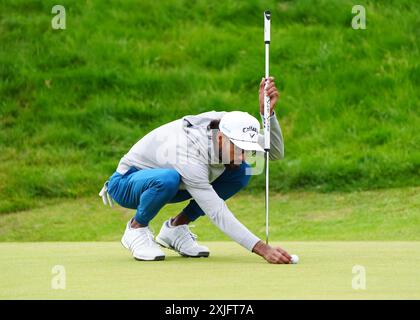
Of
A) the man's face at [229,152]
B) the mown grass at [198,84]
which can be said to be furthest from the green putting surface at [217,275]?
the mown grass at [198,84]

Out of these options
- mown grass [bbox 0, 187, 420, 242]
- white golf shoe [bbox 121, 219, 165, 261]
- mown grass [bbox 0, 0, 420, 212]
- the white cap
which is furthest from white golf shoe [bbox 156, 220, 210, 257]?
mown grass [bbox 0, 0, 420, 212]

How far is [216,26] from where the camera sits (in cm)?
1930

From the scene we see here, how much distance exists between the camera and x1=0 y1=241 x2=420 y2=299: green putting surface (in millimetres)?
5652

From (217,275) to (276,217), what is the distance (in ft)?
26.8

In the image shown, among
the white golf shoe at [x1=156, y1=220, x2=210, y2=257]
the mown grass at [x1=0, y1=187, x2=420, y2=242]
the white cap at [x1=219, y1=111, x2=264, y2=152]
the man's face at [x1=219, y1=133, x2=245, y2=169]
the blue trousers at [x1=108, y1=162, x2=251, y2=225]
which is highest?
the white cap at [x1=219, y1=111, x2=264, y2=152]

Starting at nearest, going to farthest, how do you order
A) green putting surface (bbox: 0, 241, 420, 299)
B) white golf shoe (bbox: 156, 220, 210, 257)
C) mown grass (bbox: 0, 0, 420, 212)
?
green putting surface (bbox: 0, 241, 420, 299) < white golf shoe (bbox: 156, 220, 210, 257) < mown grass (bbox: 0, 0, 420, 212)

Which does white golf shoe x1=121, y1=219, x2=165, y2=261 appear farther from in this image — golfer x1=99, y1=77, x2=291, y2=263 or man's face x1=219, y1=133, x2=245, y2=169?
man's face x1=219, y1=133, x2=245, y2=169

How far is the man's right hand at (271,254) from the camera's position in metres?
7.15

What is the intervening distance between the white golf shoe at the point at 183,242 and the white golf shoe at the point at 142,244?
1.00ft

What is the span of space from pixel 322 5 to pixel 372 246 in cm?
1093

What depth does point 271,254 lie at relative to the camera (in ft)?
23.5

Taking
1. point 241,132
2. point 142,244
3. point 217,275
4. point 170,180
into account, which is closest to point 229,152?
point 241,132
